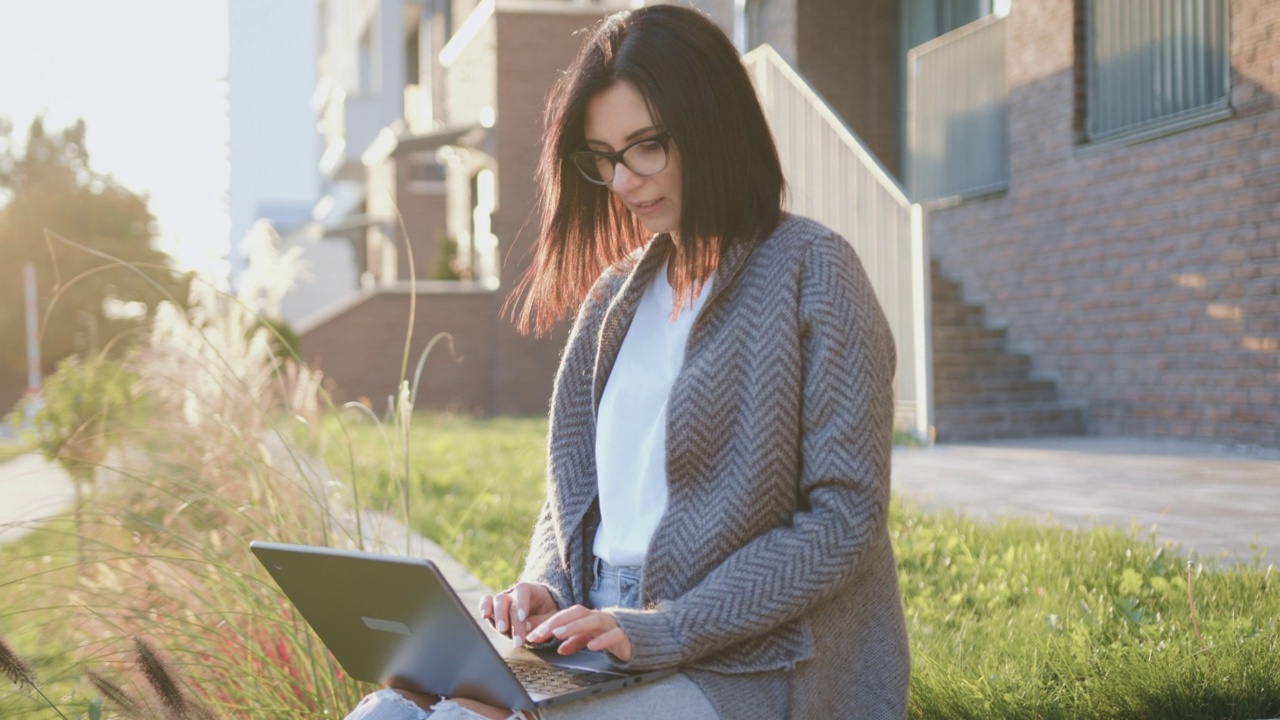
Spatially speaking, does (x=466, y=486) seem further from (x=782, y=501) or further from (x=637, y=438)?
(x=782, y=501)

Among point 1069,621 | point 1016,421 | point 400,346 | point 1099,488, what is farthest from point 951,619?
point 400,346

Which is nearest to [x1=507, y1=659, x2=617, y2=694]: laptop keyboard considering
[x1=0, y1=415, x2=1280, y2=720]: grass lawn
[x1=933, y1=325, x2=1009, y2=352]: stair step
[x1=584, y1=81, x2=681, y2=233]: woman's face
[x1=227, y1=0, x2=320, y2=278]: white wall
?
[x1=584, y1=81, x2=681, y2=233]: woman's face

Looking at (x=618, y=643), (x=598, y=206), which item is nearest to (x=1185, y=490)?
(x=598, y=206)

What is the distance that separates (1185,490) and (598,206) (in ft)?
12.9

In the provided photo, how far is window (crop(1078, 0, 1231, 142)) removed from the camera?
24.8 ft

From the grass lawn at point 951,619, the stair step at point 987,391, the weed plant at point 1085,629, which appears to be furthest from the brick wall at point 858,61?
the weed plant at point 1085,629

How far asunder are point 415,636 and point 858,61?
11.7 m

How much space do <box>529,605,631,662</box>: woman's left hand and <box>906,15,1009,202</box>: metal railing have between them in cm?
863

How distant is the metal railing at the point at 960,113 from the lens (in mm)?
9945

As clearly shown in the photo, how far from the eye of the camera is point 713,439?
1.86 meters

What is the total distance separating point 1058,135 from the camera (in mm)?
8953

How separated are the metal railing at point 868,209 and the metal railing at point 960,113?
1440 millimetres

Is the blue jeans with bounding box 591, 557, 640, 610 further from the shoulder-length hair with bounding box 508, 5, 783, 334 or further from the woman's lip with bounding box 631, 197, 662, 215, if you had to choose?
the woman's lip with bounding box 631, 197, 662, 215

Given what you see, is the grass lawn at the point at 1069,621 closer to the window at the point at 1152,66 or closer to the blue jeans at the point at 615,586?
the blue jeans at the point at 615,586
